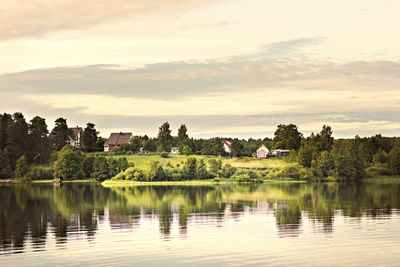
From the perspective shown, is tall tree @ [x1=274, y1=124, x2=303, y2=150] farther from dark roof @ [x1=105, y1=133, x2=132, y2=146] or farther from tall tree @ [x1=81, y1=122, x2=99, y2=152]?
tall tree @ [x1=81, y1=122, x2=99, y2=152]

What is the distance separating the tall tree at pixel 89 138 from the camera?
13275cm

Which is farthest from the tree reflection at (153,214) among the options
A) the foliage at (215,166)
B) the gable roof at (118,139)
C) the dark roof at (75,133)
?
the gable roof at (118,139)

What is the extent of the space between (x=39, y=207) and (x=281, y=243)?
29077 millimetres

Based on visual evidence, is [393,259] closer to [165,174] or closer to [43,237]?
[43,237]

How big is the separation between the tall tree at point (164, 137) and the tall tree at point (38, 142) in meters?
29.6

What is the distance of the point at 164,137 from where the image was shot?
144250mm

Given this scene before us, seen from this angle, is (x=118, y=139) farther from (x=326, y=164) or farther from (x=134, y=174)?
(x=326, y=164)

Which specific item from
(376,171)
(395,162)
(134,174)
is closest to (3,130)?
(134,174)

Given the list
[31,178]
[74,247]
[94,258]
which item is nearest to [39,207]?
[74,247]

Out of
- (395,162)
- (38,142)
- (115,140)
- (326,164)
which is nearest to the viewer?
(326,164)

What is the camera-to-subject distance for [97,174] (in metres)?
99.8

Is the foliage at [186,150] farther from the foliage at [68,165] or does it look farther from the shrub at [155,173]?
the shrub at [155,173]

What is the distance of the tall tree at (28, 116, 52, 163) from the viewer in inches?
4456

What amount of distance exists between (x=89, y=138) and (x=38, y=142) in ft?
67.1
